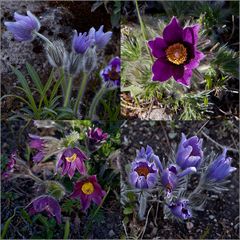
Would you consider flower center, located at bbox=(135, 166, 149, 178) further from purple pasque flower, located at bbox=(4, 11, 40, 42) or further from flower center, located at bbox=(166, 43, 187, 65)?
purple pasque flower, located at bbox=(4, 11, 40, 42)

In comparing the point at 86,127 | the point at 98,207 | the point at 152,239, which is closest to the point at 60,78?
the point at 86,127

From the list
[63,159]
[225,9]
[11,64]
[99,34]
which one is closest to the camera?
[63,159]

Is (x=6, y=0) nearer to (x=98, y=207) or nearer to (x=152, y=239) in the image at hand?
(x=98, y=207)

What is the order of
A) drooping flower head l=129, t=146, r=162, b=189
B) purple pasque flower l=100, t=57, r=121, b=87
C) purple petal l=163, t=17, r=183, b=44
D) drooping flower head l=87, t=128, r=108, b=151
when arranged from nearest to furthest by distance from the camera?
drooping flower head l=129, t=146, r=162, b=189, purple petal l=163, t=17, r=183, b=44, drooping flower head l=87, t=128, r=108, b=151, purple pasque flower l=100, t=57, r=121, b=87

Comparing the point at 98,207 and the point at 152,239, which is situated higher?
the point at 98,207

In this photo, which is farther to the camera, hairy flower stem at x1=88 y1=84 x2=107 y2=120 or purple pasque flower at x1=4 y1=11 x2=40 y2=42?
hairy flower stem at x1=88 y1=84 x2=107 y2=120

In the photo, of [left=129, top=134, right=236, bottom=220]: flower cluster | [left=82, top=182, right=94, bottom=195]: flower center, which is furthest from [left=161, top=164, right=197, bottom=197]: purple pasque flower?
[left=82, top=182, right=94, bottom=195]: flower center
